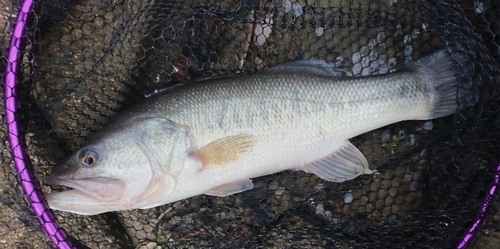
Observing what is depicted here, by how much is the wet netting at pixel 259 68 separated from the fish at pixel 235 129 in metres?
0.22

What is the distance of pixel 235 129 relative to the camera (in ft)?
7.15

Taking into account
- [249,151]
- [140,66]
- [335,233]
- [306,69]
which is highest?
[140,66]

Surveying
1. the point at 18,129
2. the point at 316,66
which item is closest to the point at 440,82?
the point at 316,66

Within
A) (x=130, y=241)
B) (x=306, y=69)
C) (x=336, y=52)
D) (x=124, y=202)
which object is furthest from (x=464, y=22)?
(x=130, y=241)

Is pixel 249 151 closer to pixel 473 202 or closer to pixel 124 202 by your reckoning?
pixel 124 202

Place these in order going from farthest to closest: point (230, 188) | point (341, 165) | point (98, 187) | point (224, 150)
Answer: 1. point (341, 165)
2. point (230, 188)
3. point (224, 150)
4. point (98, 187)

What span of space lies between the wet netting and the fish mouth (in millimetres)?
242

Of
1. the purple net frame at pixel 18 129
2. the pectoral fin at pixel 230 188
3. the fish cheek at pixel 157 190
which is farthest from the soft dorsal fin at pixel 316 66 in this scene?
the purple net frame at pixel 18 129

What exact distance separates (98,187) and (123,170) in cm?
13

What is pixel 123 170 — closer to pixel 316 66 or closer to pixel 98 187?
pixel 98 187

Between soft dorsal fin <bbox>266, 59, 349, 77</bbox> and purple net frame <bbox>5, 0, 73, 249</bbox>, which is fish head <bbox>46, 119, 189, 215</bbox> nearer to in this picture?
purple net frame <bbox>5, 0, 73, 249</bbox>

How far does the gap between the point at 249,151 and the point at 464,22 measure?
1.30m

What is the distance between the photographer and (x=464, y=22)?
7.84 feet

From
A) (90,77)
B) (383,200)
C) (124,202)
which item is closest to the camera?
(124,202)
